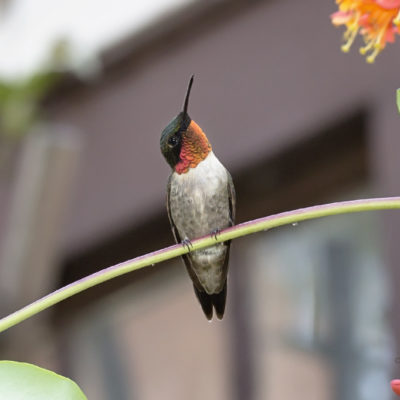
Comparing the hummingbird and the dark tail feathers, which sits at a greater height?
the hummingbird

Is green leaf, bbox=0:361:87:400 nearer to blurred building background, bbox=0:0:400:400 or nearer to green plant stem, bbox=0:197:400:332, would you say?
green plant stem, bbox=0:197:400:332

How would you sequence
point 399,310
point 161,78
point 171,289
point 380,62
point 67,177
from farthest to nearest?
point 171,289, point 161,78, point 67,177, point 380,62, point 399,310

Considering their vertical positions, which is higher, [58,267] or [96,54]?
[96,54]

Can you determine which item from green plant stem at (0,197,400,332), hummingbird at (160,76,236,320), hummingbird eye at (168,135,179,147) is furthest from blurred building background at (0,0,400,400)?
green plant stem at (0,197,400,332)

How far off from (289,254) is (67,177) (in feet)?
2.33

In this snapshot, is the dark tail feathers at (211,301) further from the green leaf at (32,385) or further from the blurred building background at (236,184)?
the blurred building background at (236,184)

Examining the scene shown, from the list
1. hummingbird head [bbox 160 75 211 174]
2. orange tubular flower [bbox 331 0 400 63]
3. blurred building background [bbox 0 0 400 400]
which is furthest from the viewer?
blurred building background [bbox 0 0 400 400]

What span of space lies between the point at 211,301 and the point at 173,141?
6.6 inches

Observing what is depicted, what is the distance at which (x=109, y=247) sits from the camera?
2293 millimetres

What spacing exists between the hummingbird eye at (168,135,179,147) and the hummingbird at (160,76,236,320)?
3 cm

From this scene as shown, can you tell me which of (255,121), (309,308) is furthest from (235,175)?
(309,308)

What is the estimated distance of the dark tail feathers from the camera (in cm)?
85

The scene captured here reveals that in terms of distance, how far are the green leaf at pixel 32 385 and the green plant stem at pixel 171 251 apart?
0.03 m

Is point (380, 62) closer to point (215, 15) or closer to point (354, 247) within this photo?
point (215, 15)
